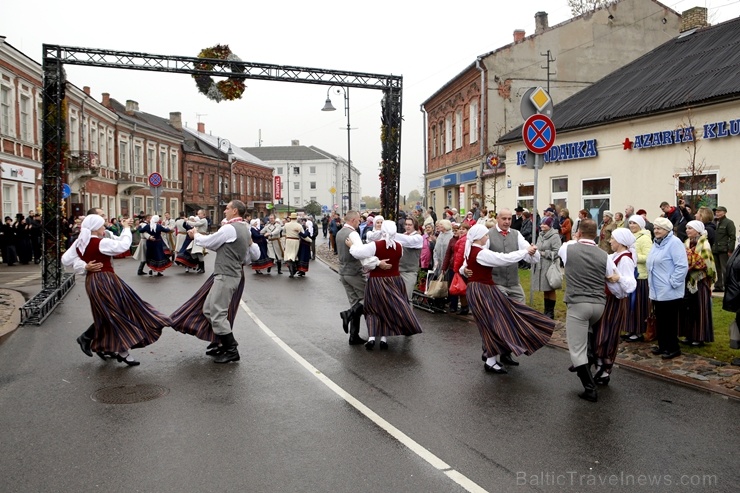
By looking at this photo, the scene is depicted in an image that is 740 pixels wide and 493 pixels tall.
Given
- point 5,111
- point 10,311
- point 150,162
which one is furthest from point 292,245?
point 150,162

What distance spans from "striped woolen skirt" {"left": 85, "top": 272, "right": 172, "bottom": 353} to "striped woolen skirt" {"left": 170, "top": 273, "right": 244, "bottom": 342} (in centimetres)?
40

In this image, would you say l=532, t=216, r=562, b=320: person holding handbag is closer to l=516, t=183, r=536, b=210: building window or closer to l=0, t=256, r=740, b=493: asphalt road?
l=0, t=256, r=740, b=493: asphalt road

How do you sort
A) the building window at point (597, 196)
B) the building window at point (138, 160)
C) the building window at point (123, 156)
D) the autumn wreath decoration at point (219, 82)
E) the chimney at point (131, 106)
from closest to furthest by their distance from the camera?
the autumn wreath decoration at point (219, 82), the building window at point (597, 196), the building window at point (123, 156), the building window at point (138, 160), the chimney at point (131, 106)

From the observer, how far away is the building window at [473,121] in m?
31.6

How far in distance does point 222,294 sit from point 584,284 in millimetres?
4277

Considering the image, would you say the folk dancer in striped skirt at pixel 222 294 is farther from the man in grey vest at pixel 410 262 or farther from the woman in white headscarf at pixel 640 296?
the woman in white headscarf at pixel 640 296

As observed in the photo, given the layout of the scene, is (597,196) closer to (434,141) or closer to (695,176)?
(695,176)

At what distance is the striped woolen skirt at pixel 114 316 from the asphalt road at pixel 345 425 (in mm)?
323

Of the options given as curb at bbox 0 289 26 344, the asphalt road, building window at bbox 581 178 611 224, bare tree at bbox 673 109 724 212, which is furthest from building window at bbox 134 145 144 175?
the asphalt road

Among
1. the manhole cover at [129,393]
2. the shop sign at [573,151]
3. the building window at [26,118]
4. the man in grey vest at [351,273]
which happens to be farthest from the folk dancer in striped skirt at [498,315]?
the building window at [26,118]

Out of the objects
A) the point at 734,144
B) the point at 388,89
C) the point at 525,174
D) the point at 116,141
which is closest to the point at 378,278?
the point at 388,89

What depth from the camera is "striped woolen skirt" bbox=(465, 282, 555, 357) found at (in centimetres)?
730

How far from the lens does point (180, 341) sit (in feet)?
31.0

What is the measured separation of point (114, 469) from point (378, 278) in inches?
190
